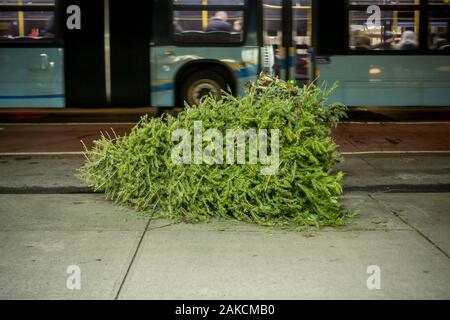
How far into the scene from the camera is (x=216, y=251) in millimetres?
5551

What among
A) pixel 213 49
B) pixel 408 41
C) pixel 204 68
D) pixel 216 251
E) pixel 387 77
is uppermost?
pixel 408 41

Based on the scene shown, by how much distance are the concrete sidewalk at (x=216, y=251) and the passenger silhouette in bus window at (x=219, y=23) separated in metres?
6.12

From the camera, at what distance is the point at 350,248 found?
5641mm

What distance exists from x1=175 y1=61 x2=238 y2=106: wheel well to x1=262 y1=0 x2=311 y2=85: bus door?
2.34 feet

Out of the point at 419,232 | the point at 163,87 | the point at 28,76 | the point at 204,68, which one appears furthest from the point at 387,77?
the point at 419,232

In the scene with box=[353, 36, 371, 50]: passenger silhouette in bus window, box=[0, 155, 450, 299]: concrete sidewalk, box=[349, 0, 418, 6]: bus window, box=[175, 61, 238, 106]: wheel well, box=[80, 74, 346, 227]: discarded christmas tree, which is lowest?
box=[0, 155, 450, 299]: concrete sidewalk

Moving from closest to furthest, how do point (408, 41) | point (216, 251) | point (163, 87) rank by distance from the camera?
point (216, 251) → point (408, 41) → point (163, 87)

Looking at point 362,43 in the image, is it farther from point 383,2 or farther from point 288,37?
point 288,37

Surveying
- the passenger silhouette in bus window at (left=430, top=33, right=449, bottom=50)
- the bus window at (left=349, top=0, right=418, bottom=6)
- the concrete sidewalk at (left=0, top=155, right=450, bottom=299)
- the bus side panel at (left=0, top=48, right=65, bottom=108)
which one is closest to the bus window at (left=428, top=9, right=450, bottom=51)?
the passenger silhouette in bus window at (left=430, top=33, right=449, bottom=50)

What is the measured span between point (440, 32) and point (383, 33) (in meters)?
1.12

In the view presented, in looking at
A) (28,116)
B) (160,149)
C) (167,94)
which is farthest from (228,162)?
(28,116)

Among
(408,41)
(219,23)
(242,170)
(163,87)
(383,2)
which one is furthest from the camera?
(163,87)

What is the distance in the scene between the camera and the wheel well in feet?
43.7

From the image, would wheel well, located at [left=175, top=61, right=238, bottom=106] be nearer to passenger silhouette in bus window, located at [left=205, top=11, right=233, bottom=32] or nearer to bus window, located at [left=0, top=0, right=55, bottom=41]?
passenger silhouette in bus window, located at [left=205, top=11, right=233, bottom=32]
